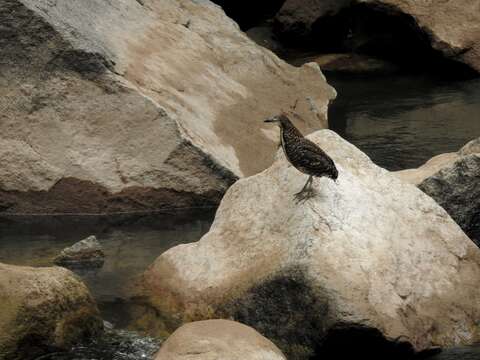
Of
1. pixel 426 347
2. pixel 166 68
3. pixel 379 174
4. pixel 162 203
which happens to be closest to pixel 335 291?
pixel 426 347

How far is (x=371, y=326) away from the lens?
638 centimetres

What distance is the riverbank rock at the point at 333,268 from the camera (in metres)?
6.48

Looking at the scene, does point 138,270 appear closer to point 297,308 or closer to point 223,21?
point 297,308

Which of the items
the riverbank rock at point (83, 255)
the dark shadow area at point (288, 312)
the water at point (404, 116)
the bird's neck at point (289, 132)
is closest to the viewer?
the dark shadow area at point (288, 312)

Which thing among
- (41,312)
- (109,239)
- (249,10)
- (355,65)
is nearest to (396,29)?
(355,65)

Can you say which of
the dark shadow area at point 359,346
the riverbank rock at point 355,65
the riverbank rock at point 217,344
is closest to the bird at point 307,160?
the dark shadow area at point 359,346

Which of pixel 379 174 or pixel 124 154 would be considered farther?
pixel 124 154

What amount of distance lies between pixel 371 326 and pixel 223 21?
7.32m

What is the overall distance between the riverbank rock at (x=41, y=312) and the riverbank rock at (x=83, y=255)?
4.69 ft

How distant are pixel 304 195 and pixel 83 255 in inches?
78.8

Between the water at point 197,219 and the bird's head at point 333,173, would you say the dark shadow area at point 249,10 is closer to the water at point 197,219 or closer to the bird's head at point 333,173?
the water at point 197,219

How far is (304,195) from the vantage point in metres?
7.23

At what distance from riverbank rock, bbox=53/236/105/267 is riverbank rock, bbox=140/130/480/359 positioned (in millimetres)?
807

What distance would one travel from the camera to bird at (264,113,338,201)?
7.14 meters
